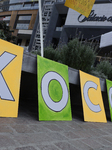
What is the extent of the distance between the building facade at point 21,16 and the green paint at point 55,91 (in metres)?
25.8

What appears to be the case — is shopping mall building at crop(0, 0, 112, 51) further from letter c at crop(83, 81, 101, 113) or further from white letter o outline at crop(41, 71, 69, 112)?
white letter o outline at crop(41, 71, 69, 112)

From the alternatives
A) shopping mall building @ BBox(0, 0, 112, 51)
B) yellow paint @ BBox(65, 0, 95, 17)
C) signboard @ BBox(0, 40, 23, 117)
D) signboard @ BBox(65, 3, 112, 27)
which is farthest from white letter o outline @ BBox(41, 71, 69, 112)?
signboard @ BBox(65, 3, 112, 27)

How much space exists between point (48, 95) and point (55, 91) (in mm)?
177

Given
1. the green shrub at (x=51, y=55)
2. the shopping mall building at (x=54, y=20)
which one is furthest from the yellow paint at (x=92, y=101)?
the green shrub at (x=51, y=55)

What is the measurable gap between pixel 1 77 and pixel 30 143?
0.94 metres

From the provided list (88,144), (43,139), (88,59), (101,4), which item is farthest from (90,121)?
(101,4)

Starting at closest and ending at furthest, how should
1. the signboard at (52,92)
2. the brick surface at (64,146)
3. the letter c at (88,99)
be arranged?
the brick surface at (64,146)
the signboard at (52,92)
the letter c at (88,99)

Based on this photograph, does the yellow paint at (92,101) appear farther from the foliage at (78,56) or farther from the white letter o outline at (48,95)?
the foliage at (78,56)

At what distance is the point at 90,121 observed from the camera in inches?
108

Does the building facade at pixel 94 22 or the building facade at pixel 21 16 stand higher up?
the building facade at pixel 21 16

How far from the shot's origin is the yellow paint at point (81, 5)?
3.30 metres

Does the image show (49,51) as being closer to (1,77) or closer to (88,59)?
(88,59)

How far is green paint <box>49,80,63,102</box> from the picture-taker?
7.69 feet

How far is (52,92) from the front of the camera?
2.36m
